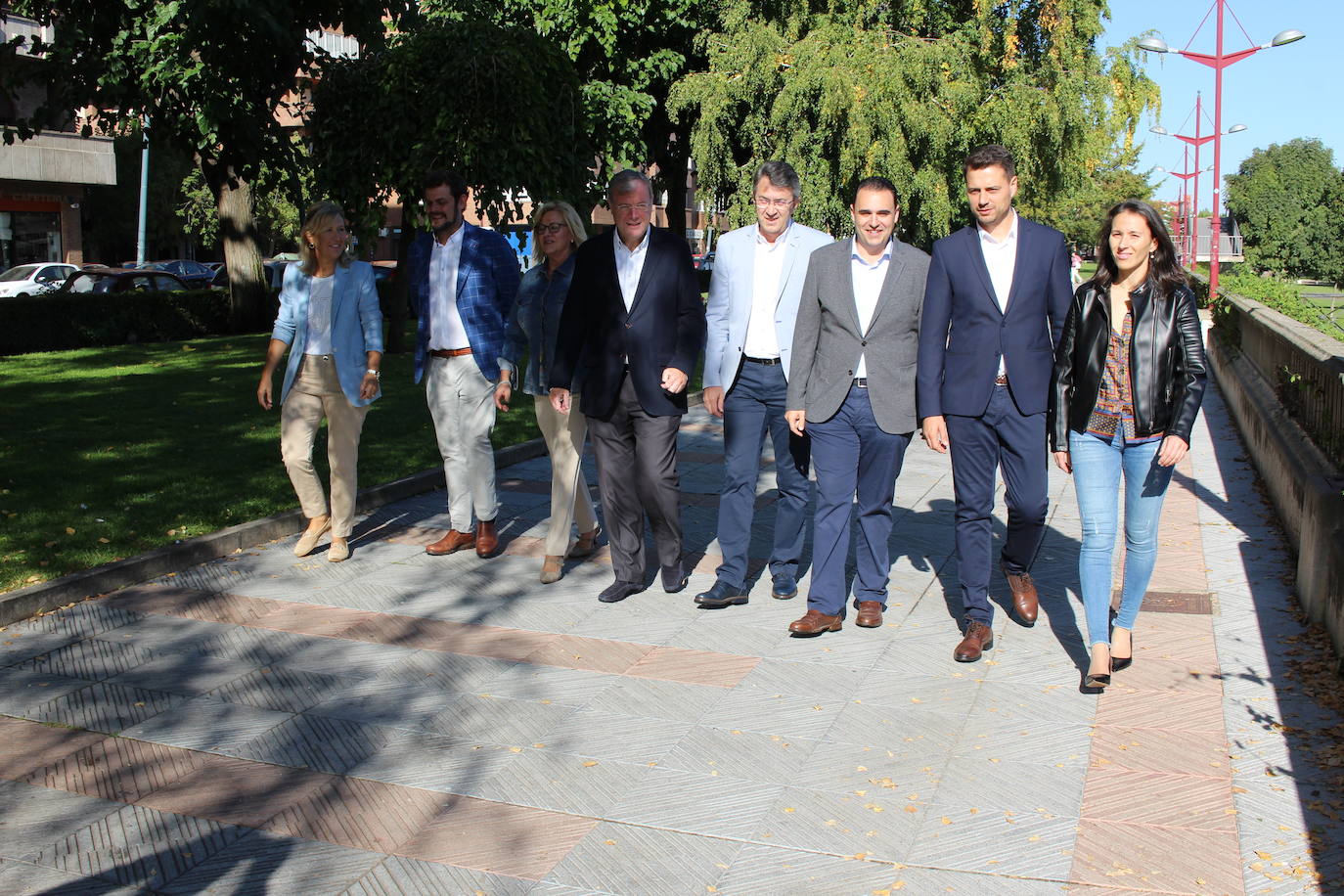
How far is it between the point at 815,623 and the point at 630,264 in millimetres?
1961

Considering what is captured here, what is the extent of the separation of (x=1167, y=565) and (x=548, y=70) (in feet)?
33.7

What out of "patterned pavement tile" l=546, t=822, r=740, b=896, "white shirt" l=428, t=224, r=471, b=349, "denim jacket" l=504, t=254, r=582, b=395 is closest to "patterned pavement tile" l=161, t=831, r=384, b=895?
"patterned pavement tile" l=546, t=822, r=740, b=896

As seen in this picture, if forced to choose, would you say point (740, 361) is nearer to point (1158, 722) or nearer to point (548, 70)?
point (1158, 722)

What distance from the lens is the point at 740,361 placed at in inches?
239

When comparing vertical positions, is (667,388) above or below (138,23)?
below

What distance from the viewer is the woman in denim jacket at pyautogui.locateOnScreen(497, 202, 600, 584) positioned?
6.69 m

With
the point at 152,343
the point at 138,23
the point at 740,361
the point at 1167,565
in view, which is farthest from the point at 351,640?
the point at 152,343

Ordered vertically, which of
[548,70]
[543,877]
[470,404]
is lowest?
[543,877]

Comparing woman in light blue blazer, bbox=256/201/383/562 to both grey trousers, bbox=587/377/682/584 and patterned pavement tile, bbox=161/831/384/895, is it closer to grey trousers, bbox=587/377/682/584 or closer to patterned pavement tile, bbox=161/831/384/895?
grey trousers, bbox=587/377/682/584

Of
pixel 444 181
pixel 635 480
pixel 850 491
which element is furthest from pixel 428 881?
pixel 444 181

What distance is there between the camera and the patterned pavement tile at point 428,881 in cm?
347

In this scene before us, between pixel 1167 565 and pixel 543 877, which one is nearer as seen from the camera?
pixel 543 877

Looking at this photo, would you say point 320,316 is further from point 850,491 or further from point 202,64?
point 202,64

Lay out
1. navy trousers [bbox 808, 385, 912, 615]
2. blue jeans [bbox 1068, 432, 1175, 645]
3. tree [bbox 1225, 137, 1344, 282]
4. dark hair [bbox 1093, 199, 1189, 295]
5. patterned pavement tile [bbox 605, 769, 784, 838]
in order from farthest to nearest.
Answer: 1. tree [bbox 1225, 137, 1344, 282]
2. navy trousers [bbox 808, 385, 912, 615]
3. blue jeans [bbox 1068, 432, 1175, 645]
4. dark hair [bbox 1093, 199, 1189, 295]
5. patterned pavement tile [bbox 605, 769, 784, 838]
